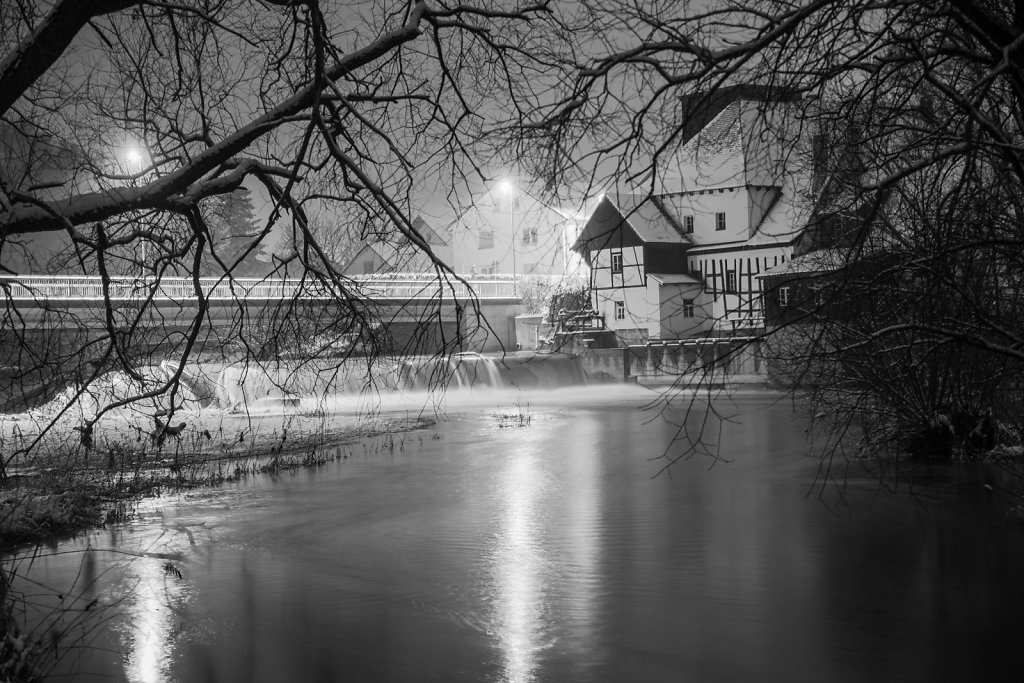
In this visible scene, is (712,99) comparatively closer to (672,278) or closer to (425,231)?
(672,278)

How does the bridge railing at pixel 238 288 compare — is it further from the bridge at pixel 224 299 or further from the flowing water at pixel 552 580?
the flowing water at pixel 552 580

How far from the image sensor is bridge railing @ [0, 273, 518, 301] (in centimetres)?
749

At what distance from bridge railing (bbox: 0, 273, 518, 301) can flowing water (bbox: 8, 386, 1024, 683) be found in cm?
306

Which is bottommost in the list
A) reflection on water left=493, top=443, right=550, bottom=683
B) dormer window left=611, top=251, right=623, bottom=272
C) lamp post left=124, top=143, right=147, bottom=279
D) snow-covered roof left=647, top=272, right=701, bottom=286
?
reflection on water left=493, top=443, right=550, bottom=683

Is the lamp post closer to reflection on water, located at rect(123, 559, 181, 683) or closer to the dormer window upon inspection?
reflection on water, located at rect(123, 559, 181, 683)

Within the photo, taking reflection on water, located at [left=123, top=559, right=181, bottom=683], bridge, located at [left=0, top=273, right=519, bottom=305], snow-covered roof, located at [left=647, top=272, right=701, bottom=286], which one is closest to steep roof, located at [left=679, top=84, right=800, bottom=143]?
bridge, located at [left=0, top=273, right=519, bottom=305]

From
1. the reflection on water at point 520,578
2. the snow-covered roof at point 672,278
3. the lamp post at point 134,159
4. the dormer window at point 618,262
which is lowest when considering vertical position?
the reflection on water at point 520,578

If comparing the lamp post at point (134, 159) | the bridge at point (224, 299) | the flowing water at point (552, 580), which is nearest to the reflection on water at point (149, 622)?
the flowing water at point (552, 580)

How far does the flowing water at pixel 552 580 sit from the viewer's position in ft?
29.5

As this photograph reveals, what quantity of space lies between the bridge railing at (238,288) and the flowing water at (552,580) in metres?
3.06

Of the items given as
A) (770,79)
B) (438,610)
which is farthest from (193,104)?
(438,610)

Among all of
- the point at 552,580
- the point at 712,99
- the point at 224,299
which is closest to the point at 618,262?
the point at 552,580

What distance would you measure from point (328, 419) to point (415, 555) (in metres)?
16.8

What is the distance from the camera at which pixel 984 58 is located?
249 inches
